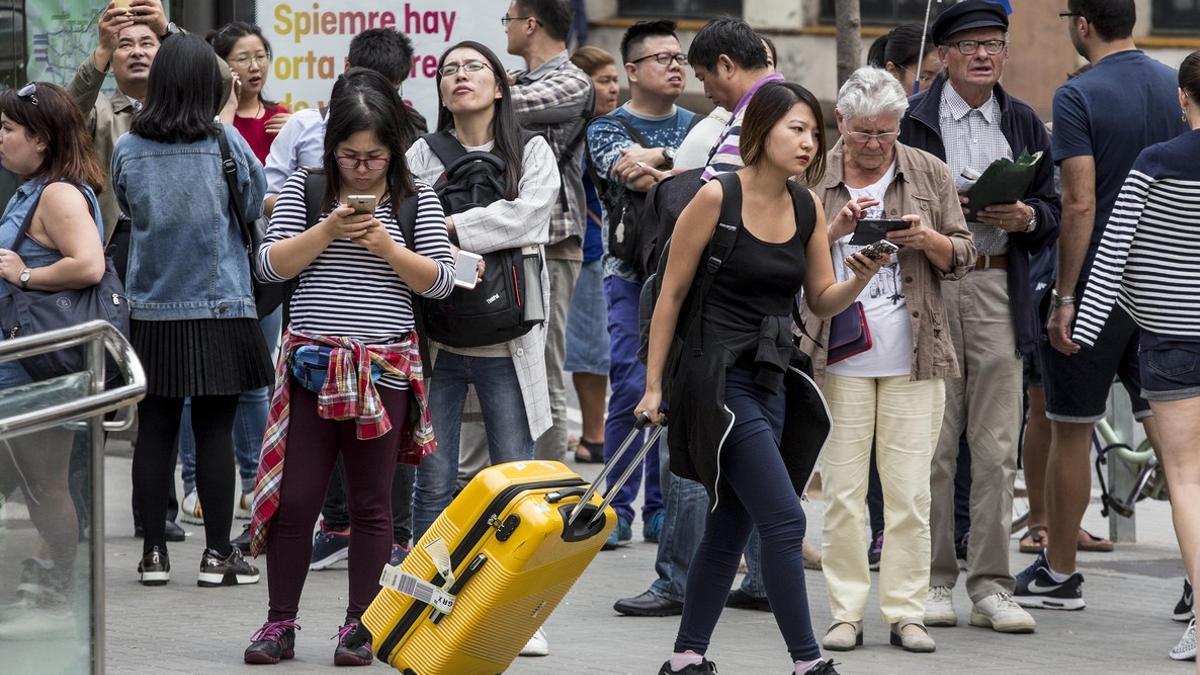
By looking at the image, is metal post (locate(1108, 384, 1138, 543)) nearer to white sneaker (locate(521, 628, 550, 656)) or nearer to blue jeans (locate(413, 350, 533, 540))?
blue jeans (locate(413, 350, 533, 540))

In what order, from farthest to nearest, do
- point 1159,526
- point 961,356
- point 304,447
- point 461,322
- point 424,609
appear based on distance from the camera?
1. point 1159,526
2. point 961,356
3. point 461,322
4. point 304,447
5. point 424,609

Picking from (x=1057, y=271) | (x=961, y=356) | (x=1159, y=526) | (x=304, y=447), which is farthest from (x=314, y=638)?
(x=1159, y=526)

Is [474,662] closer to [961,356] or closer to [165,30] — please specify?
[961,356]

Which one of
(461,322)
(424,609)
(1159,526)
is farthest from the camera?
(1159,526)

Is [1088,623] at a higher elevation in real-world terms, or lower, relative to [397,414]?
lower

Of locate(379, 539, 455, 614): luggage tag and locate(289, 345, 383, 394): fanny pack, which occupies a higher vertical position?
locate(289, 345, 383, 394): fanny pack

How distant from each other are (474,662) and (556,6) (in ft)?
13.9

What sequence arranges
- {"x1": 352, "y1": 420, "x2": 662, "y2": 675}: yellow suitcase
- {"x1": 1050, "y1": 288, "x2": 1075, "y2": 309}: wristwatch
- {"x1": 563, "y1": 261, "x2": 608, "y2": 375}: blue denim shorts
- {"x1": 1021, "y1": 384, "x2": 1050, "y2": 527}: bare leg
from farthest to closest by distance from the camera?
1. {"x1": 563, "y1": 261, "x2": 608, "y2": 375}: blue denim shorts
2. {"x1": 1021, "y1": 384, "x2": 1050, "y2": 527}: bare leg
3. {"x1": 1050, "y1": 288, "x2": 1075, "y2": 309}: wristwatch
4. {"x1": 352, "y1": 420, "x2": 662, "y2": 675}: yellow suitcase

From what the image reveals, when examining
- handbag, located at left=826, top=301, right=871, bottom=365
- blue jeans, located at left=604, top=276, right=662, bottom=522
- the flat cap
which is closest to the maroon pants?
handbag, located at left=826, top=301, right=871, bottom=365

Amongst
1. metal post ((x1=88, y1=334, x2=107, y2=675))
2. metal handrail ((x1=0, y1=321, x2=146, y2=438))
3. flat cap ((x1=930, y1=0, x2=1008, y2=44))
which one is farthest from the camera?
flat cap ((x1=930, y1=0, x2=1008, y2=44))

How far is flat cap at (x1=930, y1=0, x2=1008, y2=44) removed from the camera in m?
6.98

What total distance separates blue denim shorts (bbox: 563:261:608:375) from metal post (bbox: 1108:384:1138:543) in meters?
3.10

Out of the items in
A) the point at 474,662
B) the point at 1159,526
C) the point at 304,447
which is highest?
the point at 304,447

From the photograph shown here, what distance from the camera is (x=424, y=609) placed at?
5570mm
